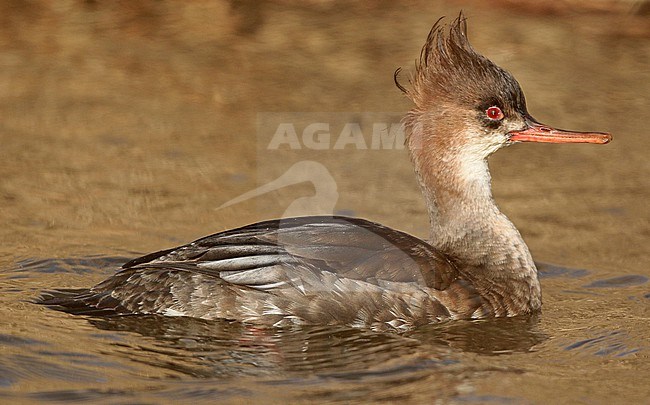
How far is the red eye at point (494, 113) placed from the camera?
6.95m

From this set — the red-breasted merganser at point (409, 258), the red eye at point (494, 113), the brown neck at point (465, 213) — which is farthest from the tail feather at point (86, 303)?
the red eye at point (494, 113)

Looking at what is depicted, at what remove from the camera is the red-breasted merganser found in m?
6.32

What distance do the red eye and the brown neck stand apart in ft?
0.66

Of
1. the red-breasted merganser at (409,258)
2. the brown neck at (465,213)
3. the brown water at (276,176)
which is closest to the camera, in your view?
the brown water at (276,176)

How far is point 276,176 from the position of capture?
9172mm

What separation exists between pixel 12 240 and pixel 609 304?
371 cm

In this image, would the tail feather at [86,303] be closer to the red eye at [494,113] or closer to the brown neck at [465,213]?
the brown neck at [465,213]

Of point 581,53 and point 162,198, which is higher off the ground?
point 581,53

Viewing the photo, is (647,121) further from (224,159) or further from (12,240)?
(12,240)

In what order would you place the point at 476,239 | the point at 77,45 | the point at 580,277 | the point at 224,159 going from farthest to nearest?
the point at 77,45 → the point at 224,159 → the point at 580,277 → the point at 476,239

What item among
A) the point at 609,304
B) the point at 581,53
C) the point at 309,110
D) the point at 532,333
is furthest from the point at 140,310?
the point at 581,53

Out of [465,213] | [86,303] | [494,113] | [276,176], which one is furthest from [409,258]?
[276,176]

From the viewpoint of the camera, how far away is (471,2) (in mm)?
12180

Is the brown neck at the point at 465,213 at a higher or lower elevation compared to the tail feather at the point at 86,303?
higher
